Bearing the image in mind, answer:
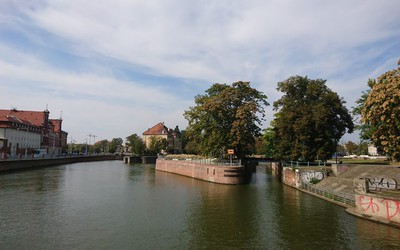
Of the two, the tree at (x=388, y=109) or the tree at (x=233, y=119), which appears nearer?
the tree at (x=388, y=109)

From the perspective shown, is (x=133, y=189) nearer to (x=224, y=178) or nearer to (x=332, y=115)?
(x=224, y=178)

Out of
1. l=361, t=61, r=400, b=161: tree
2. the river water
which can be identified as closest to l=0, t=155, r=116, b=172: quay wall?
the river water

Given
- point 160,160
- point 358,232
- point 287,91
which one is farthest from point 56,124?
point 358,232

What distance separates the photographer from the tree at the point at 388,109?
69.7 feet

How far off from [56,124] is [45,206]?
127246 millimetres

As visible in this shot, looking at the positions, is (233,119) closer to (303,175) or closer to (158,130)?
(303,175)

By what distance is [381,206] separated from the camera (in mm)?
24266

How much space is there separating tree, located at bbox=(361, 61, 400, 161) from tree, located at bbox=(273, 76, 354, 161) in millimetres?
22022

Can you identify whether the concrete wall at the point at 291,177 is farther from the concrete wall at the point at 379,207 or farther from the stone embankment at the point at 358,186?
the concrete wall at the point at 379,207

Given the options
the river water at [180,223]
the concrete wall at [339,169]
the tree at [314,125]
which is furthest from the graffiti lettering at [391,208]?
the tree at [314,125]

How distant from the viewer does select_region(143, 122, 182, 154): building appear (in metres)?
156

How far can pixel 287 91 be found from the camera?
5719 cm

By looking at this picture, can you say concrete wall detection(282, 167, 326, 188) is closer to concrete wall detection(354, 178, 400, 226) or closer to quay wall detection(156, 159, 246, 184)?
quay wall detection(156, 159, 246, 184)

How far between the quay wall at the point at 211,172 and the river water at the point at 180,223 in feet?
36.3
